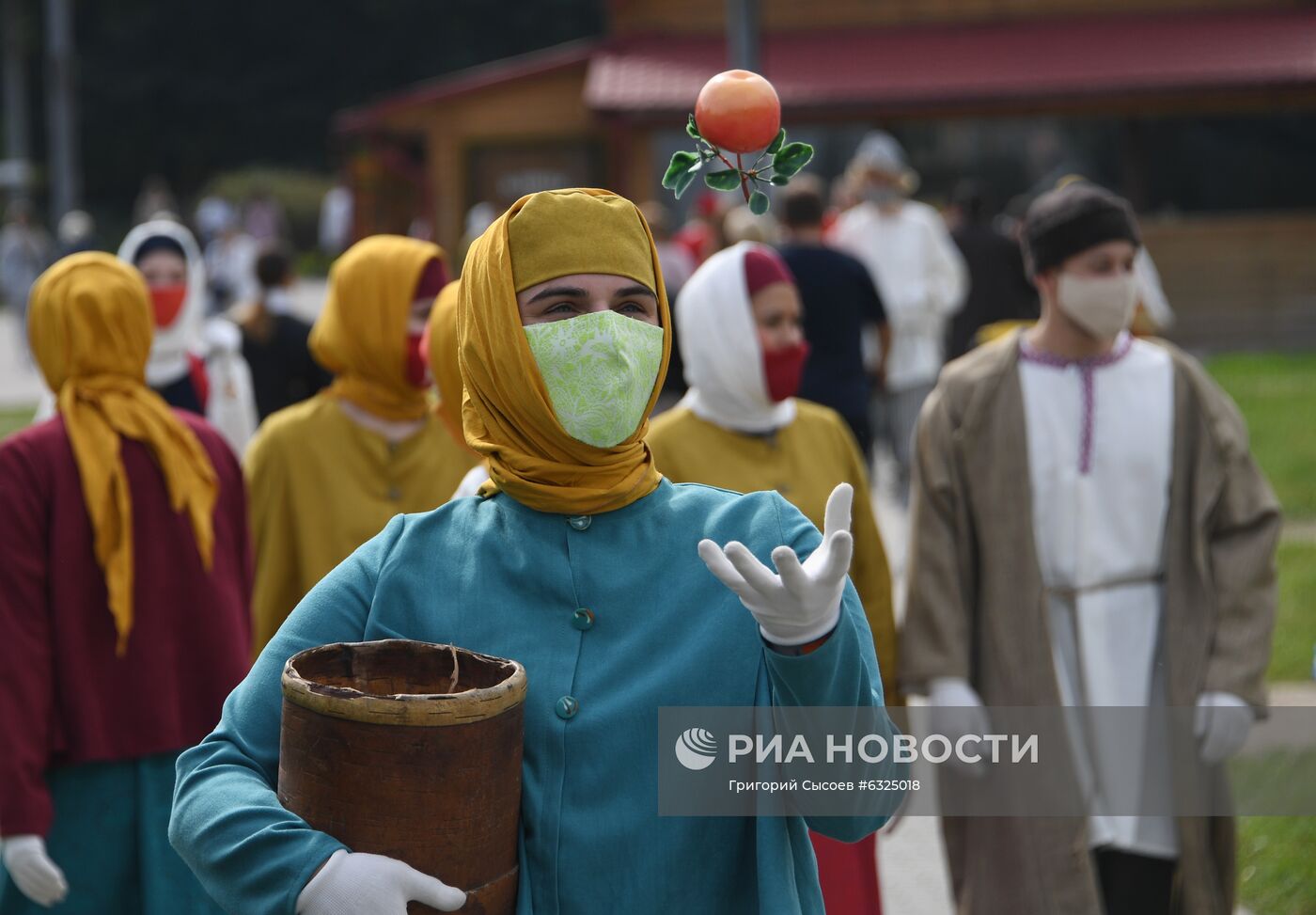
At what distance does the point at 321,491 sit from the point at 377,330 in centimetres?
50

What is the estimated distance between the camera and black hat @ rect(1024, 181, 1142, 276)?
4.80 metres

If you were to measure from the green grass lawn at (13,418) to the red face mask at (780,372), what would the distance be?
1248 centimetres

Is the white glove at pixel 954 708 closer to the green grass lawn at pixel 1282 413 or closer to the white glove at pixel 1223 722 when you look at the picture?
the white glove at pixel 1223 722

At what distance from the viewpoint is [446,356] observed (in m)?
4.68

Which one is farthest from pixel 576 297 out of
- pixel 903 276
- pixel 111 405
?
pixel 903 276

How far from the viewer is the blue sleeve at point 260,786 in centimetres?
225

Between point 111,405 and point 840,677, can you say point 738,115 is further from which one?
point 111,405

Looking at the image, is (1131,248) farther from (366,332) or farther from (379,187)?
(379,187)

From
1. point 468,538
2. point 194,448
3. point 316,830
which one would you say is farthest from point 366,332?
point 316,830

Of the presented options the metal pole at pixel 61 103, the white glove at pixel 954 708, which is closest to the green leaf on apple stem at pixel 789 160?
the white glove at pixel 954 708

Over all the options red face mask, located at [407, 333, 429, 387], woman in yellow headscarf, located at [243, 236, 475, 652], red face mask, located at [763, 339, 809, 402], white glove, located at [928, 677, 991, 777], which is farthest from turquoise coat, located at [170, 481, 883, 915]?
red face mask, located at [407, 333, 429, 387]

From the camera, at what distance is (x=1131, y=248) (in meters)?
4.84

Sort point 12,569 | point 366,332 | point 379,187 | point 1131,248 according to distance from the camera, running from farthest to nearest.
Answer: point 379,187 < point 366,332 < point 1131,248 < point 12,569

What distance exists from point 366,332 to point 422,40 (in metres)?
43.1
